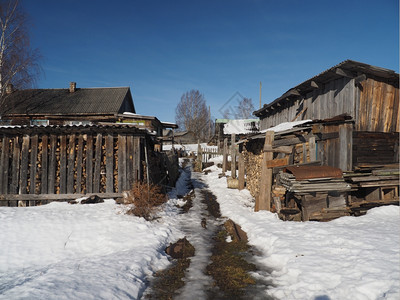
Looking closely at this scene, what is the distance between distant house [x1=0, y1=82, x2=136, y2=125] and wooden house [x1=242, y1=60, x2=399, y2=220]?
1654cm

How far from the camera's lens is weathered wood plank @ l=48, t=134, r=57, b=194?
28.2ft

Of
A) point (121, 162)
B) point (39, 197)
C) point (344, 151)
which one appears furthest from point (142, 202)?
point (344, 151)

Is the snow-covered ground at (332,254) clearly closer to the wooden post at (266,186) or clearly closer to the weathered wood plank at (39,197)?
the wooden post at (266,186)

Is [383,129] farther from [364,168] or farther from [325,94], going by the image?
[325,94]

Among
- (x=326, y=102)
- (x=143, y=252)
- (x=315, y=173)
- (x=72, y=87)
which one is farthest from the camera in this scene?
(x=72, y=87)

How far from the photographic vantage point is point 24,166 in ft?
28.5

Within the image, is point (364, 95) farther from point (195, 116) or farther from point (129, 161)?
point (195, 116)

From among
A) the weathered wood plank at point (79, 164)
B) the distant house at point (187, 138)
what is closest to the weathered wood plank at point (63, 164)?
the weathered wood plank at point (79, 164)

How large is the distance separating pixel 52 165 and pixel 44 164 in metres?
0.30

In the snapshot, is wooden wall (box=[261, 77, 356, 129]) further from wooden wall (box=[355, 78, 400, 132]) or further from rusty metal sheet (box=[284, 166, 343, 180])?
rusty metal sheet (box=[284, 166, 343, 180])

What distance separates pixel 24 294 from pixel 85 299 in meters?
0.83

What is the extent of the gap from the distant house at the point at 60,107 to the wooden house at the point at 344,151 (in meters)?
16.5

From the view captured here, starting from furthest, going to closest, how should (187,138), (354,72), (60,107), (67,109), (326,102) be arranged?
(187,138), (60,107), (67,109), (326,102), (354,72)

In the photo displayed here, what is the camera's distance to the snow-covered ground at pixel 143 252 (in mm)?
3516
